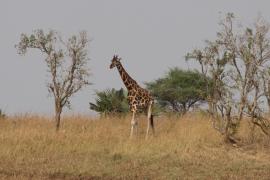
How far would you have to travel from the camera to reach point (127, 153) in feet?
37.9

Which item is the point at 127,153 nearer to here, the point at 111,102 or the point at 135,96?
the point at 135,96

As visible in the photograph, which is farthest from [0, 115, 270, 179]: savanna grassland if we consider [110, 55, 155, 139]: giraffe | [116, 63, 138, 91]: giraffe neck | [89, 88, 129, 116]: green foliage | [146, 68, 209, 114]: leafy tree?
[146, 68, 209, 114]: leafy tree

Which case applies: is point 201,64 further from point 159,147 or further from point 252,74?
point 159,147

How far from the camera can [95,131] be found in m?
14.2

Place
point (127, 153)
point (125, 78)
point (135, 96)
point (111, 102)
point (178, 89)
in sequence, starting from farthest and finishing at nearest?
point (178, 89) → point (111, 102) → point (125, 78) → point (135, 96) → point (127, 153)

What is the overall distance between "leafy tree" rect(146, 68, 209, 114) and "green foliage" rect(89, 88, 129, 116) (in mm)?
3500

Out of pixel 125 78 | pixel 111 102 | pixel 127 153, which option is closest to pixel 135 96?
pixel 125 78

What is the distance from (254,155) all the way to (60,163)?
3.74m

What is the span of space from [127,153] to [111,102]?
7.92 m

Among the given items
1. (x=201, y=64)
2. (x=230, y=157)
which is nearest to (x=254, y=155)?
(x=230, y=157)

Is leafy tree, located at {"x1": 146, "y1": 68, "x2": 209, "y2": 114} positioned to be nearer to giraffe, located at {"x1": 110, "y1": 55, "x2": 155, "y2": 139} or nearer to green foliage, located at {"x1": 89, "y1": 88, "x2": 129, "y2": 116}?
green foliage, located at {"x1": 89, "y1": 88, "x2": 129, "y2": 116}

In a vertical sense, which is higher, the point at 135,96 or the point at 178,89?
the point at 178,89

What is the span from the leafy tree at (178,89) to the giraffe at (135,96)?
7.99 meters

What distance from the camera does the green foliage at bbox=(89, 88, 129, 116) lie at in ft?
62.8
